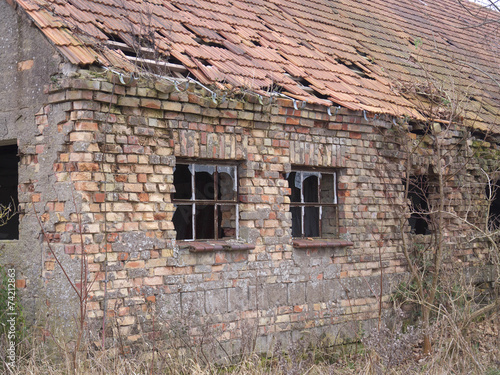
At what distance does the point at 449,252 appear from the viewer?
9133 millimetres

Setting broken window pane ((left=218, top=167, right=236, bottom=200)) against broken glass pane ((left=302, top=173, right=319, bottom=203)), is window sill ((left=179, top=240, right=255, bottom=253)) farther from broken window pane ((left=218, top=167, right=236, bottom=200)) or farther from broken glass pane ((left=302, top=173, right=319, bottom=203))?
broken glass pane ((left=302, top=173, right=319, bottom=203))

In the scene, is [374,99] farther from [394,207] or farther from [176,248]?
[176,248]

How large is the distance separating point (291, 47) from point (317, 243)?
285cm

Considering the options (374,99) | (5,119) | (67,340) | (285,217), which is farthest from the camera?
(374,99)

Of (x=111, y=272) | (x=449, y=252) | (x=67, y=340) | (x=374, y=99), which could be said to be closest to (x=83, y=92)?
(x=111, y=272)

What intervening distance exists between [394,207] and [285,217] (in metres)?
1.98

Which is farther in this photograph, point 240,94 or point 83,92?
point 240,94

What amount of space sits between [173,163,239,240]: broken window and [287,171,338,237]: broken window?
107 cm

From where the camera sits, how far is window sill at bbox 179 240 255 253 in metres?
6.75

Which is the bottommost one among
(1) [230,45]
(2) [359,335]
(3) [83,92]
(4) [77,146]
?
(2) [359,335]

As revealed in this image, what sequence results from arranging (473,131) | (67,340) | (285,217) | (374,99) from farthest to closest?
(473,131)
(374,99)
(285,217)
(67,340)

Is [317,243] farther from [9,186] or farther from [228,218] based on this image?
[9,186]

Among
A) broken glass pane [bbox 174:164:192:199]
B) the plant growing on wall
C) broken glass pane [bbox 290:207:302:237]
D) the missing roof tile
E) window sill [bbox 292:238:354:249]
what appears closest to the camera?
window sill [bbox 292:238:354:249]

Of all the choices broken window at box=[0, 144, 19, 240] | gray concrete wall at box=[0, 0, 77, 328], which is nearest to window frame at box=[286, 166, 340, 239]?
gray concrete wall at box=[0, 0, 77, 328]
